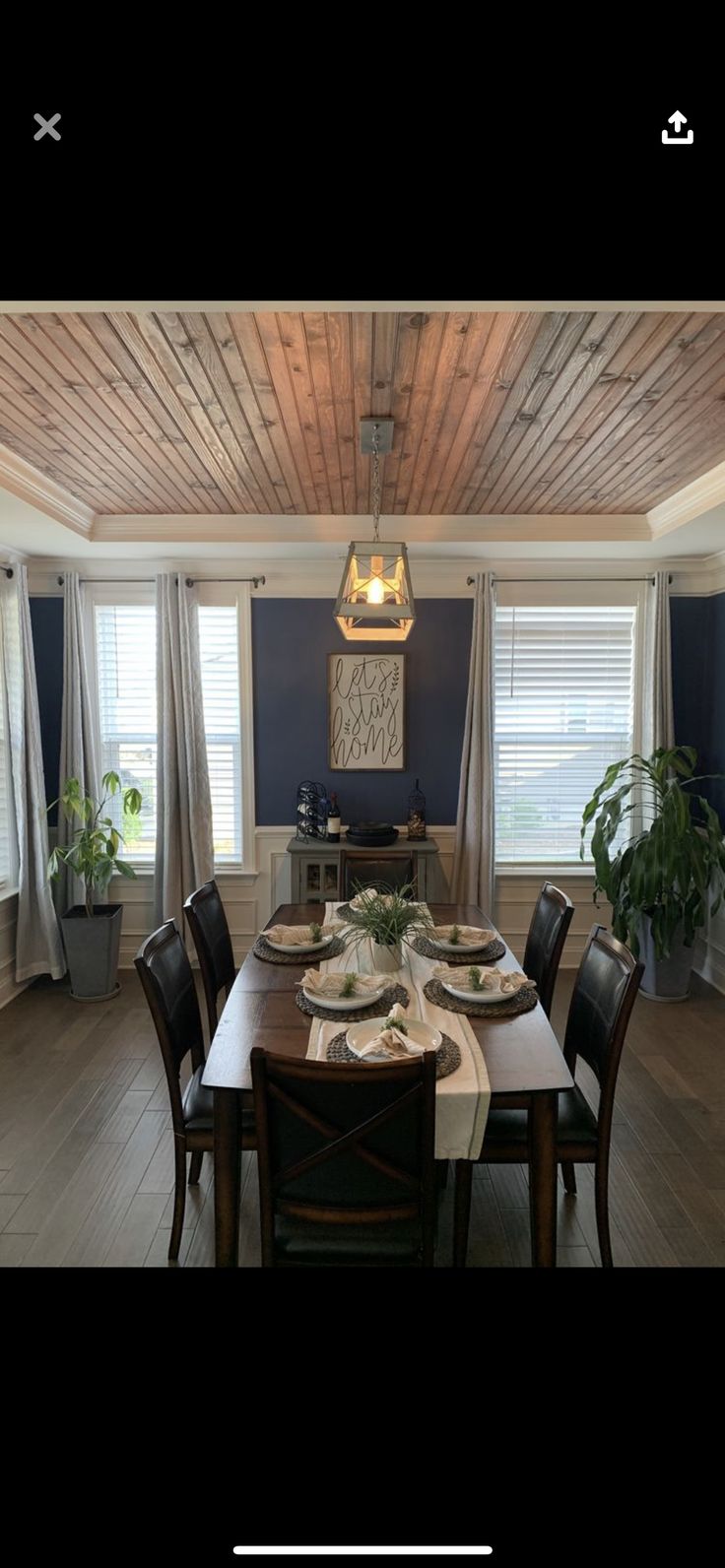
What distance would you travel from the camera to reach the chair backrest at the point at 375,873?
3.60 metres

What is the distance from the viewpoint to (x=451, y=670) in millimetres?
4539

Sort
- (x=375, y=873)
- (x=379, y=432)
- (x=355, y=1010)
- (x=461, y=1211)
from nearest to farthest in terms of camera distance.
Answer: (x=461, y=1211)
(x=355, y=1010)
(x=379, y=432)
(x=375, y=873)

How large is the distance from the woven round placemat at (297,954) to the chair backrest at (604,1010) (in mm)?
799

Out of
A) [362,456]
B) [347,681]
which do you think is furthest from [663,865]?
[362,456]

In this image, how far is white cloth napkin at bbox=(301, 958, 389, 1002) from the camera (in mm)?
2193

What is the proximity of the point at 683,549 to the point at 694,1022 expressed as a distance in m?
2.41

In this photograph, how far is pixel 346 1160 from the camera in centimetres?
158

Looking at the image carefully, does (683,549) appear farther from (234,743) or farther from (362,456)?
(234,743)

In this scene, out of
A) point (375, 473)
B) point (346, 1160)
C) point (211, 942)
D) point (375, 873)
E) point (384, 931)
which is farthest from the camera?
point (375, 873)

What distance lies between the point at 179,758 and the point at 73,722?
0.63 meters

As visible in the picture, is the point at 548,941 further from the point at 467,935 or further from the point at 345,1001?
the point at 345,1001

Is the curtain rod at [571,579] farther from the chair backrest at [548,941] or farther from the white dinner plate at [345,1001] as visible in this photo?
the white dinner plate at [345,1001]

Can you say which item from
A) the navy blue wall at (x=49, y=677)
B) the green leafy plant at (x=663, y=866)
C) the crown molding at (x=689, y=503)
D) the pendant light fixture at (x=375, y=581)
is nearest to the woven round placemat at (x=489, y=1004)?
the pendant light fixture at (x=375, y=581)
